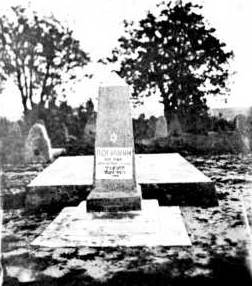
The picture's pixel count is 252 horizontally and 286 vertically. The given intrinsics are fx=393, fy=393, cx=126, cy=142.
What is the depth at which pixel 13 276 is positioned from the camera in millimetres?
3578

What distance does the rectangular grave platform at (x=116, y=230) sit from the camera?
4.28 metres

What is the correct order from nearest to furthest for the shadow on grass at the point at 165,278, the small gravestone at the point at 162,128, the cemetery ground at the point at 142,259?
1. the shadow on grass at the point at 165,278
2. the cemetery ground at the point at 142,259
3. the small gravestone at the point at 162,128

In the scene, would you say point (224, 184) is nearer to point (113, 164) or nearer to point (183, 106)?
point (113, 164)

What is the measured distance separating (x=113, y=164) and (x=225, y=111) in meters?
19.4

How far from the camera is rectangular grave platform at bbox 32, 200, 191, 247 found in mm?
4281

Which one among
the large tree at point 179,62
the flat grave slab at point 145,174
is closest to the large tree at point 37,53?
the large tree at point 179,62

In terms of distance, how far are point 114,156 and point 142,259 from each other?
5.73ft

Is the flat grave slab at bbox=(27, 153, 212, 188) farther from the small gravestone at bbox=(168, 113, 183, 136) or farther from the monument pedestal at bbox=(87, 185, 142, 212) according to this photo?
the small gravestone at bbox=(168, 113, 183, 136)

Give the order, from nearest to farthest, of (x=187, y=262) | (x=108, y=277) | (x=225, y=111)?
(x=108, y=277) → (x=187, y=262) → (x=225, y=111)

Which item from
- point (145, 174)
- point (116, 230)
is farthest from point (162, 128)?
point (116, 230)

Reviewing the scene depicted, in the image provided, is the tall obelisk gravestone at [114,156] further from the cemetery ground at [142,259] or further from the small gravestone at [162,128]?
the small gravestone at [162,128]

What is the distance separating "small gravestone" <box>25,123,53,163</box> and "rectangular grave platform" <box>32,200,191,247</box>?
339 inches

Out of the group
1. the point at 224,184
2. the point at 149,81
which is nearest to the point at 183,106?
the point at 149,81

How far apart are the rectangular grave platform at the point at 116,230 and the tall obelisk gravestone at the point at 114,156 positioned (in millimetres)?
160
